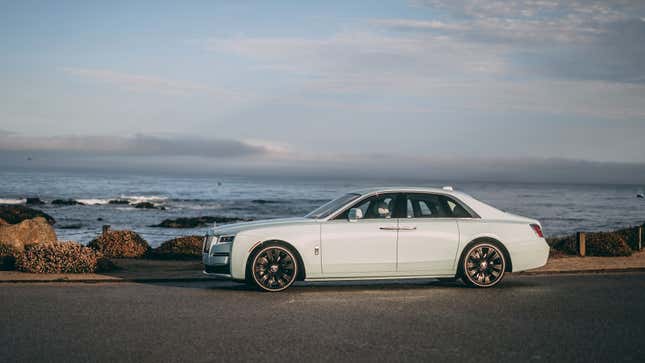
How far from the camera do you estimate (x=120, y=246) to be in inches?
666

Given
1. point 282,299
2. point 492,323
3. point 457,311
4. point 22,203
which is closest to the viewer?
point 492,323

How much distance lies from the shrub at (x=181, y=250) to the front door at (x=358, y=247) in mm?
7422

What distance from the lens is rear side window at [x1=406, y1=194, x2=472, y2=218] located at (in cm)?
1060

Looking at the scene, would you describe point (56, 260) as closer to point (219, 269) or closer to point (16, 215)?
point (219, 269)

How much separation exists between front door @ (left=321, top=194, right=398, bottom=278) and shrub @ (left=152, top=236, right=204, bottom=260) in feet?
24.3

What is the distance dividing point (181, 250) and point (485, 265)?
9.00 meters

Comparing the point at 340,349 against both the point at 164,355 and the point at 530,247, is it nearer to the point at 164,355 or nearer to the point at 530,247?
the point at 164,355

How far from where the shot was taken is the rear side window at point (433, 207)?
10.6 m

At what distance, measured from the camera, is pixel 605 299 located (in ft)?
31.2

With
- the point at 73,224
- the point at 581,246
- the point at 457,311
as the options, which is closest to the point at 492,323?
the point at 457,311

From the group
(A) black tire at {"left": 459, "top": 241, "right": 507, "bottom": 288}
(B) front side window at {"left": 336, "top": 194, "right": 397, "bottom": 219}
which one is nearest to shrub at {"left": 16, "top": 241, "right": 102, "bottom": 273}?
(B) front side window at {"left": 336, "top": 194, "right": 397, "bottom": 219}

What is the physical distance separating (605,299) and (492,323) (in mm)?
2840

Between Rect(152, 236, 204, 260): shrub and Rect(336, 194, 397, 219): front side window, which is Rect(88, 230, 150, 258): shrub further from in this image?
Rect(336, 194, 397, 219): front side window

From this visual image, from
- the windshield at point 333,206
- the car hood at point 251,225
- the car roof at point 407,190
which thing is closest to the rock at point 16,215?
the car hood at point 251,225
